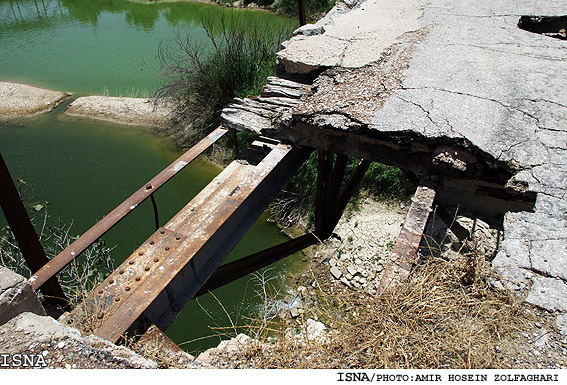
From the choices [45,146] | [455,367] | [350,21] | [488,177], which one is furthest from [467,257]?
[45,146]

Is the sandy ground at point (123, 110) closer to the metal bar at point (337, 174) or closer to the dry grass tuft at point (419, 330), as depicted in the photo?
the metal bar at point (337, 174)

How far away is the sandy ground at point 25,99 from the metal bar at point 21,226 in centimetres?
821

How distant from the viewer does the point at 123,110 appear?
9.57 metres

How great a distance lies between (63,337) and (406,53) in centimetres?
342

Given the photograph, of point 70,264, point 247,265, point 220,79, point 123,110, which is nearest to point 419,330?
point 247,265

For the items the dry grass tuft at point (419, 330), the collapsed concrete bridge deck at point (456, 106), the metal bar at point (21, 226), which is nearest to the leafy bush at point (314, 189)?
the collapsed concrete bridge deck at point (456, 106)

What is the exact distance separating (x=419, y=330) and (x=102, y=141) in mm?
8385

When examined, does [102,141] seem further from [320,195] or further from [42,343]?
[42,343]

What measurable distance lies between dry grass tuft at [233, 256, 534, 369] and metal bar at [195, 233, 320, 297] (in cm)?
130

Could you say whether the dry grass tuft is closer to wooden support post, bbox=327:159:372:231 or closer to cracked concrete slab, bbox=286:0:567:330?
cracked concrete slab, bbox=286:0:567:330

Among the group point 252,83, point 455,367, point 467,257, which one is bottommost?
point 252,83

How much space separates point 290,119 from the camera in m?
3.10
